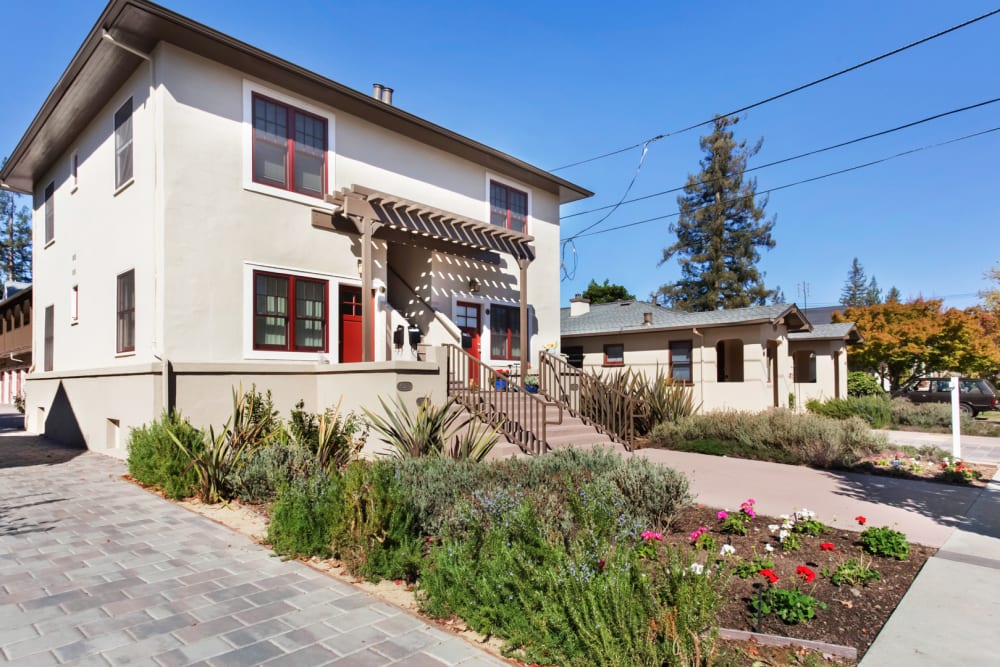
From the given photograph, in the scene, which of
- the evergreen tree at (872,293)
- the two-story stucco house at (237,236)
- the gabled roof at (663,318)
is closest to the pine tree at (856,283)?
the evergreen tree at (872,293)

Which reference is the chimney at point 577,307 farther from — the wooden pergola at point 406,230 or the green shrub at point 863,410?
the wooden pergola at point 406,230

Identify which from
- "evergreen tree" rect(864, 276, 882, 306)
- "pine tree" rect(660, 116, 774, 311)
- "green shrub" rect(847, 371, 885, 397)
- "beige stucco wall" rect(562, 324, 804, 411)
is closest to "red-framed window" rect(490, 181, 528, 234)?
"beige stucco wall" rect(562, 324, 804, 411)

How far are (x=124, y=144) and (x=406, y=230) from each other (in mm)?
5335

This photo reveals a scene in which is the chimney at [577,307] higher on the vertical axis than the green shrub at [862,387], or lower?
Answer: higher

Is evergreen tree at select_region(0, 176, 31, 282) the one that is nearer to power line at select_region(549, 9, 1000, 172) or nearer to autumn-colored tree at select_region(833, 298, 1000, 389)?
power line at select_region(549, 9, 1000, 172)

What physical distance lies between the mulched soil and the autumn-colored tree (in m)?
21.6

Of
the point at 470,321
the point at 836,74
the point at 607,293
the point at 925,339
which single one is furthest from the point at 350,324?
the point at 607,293

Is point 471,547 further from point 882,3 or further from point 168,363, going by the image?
point 882,3

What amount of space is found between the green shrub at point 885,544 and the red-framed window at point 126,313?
10809mm

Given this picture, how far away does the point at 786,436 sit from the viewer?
10383 mm

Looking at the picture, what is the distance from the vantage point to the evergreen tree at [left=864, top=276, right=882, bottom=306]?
75756mm

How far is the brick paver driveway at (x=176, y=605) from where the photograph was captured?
3.14 meters

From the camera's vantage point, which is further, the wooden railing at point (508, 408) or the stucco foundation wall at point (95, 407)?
the wooden railing at point (508, 408)

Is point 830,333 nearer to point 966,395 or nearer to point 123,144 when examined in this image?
point 966,395
